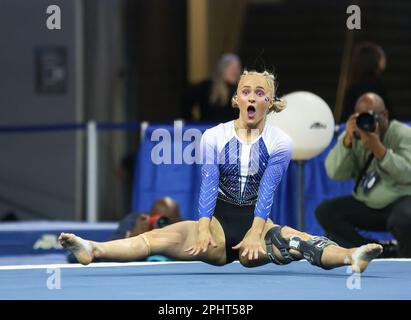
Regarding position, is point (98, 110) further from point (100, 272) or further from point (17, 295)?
point (17, 295)

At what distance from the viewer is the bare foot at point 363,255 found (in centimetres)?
485

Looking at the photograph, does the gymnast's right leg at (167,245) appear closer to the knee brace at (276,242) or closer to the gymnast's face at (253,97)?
the knee brace at (276,242)

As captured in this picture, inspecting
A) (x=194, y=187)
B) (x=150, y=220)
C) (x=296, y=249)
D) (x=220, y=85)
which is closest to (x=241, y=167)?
(x=296, y=249)

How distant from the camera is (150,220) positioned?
7508 millimetres

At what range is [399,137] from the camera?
7.04 m

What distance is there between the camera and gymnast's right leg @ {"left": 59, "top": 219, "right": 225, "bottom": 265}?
504 centimetres

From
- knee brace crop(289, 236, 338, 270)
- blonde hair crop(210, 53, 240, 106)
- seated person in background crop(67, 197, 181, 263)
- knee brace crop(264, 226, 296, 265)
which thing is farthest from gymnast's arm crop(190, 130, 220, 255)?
blonde hair crop(210, 53, 240, 106)

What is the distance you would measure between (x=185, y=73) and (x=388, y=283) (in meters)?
6.58

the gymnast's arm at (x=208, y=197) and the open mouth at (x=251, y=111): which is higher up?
the open mouth at (x=251, y=111)

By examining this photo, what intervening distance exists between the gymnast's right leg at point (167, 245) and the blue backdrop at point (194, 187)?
3077 mm

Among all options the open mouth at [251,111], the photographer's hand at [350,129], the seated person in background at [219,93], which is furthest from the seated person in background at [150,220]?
the open mouth at [251,111]

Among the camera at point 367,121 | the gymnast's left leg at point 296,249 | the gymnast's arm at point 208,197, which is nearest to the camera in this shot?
the gymnast's arm at point 208,197

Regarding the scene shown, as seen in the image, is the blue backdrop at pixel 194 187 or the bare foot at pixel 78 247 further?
the blue backdrop at pixel 194 187

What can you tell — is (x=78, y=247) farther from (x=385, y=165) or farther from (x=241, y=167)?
(x=385, y=165)
